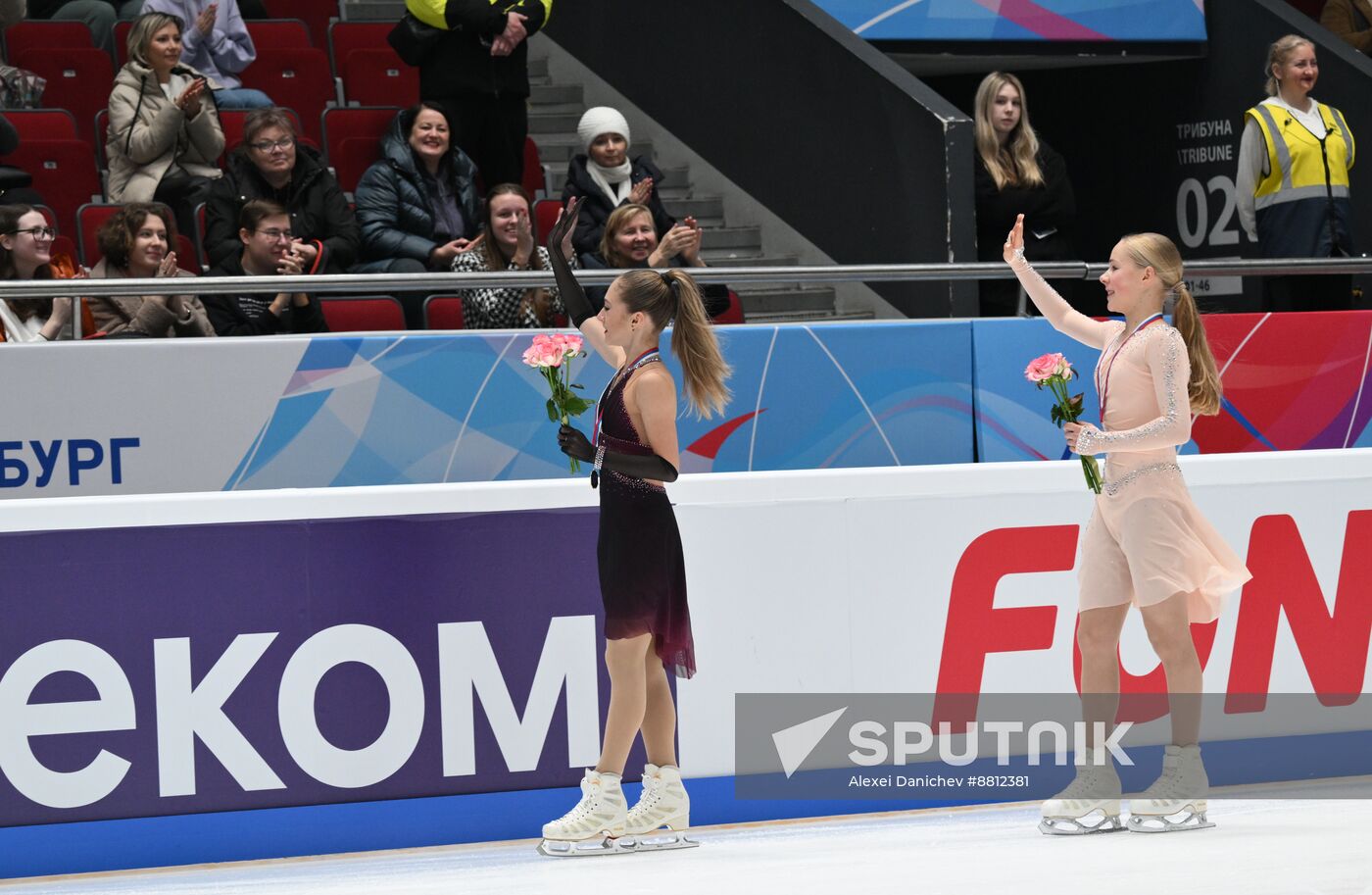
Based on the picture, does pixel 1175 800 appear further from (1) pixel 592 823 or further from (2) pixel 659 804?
(1) pixel 592 823

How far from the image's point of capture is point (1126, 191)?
12.2 m

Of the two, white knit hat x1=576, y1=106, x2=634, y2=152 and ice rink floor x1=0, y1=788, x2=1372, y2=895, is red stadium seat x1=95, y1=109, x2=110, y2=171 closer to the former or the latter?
white knit hat x1=576, y1=106, x2=634, y2=152

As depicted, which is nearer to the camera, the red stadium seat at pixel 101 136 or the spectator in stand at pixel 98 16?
the red stadium seat at pixel 101 136

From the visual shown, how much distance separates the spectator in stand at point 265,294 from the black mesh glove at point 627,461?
1.72 metres

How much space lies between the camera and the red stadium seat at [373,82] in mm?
9422

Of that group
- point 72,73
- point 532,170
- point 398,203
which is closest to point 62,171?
point 72,73

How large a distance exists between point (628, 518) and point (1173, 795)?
179 cm

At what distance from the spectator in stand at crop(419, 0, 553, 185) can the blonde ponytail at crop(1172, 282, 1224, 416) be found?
3.85m

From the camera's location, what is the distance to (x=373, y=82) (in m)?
9.45

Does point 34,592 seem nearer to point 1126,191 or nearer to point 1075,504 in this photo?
point 1075,504

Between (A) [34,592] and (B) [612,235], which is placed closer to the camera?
(A) [34,592]

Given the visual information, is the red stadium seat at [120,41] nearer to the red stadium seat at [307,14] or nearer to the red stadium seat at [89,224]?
the red stadium seat at [307,14]

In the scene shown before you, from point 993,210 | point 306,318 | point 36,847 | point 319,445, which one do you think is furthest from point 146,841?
point 993,210

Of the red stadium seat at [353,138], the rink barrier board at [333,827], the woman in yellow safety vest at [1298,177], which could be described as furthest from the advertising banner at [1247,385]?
the red stadium seat at [353,138]
